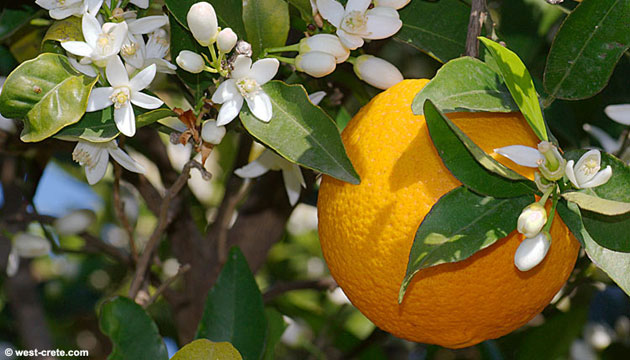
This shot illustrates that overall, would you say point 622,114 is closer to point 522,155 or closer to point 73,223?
point 522,155

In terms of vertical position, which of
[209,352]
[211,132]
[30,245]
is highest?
[211,132]

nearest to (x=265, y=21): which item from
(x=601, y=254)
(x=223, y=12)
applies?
(x=223, y=12)

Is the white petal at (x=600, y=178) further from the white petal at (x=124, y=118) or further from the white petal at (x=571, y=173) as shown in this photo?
the white petal at (x=124, y=118)

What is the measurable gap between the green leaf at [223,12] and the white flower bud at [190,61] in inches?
1.4

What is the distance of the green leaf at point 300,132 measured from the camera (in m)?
0.68

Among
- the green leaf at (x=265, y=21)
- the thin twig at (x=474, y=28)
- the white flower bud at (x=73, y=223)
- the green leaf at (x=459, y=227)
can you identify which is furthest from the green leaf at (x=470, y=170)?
the white flower bud at (x=73, y=223)

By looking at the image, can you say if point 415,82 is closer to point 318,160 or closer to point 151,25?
point 318,160

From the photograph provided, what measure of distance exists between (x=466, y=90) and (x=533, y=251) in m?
0.15

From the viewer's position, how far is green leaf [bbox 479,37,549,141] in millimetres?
626

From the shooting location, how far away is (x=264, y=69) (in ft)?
2.37

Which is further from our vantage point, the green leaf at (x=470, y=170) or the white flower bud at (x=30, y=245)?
the white flower bud at (x=30, y=245)

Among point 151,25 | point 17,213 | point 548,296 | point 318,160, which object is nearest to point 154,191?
point 17,213

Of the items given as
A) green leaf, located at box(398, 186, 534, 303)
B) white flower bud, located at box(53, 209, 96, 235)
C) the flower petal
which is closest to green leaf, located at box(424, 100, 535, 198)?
green leaf, located at box(398, 186, 534, 303)

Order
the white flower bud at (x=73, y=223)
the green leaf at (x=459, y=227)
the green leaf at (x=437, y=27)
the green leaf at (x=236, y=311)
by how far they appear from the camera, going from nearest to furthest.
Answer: the green leaf at (x=459, y=227)
the green leaf at (x=437, y=27)
the green leaf at (x=236, y=311)
the white flower bud at (x=73, y=223)
